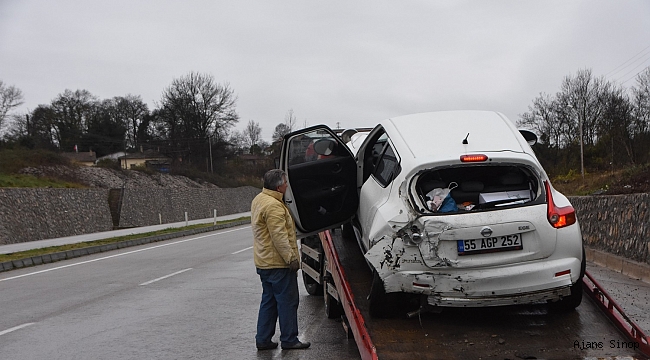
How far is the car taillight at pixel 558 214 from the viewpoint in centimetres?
481

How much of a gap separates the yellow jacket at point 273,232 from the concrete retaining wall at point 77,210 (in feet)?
79.3

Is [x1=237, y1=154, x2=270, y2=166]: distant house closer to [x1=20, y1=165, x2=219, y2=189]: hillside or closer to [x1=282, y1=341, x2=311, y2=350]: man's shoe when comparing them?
[x1=20, y1=165, x2=219, y2=189]: hillside

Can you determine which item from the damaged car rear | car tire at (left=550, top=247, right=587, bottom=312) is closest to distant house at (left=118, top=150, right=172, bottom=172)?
the damaged car rear

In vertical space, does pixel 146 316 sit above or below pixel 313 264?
below

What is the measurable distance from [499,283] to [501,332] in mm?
372

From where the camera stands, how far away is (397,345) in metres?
4.48

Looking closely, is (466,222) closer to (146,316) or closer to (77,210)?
(146,316)

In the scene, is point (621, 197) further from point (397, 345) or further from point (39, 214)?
point (39, 214)

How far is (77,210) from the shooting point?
113ft

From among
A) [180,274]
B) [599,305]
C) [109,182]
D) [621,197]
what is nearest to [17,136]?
[109,182]

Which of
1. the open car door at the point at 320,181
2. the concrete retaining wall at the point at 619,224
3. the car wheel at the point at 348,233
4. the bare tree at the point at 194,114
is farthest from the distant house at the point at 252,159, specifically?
the open car door at the point at 320,181

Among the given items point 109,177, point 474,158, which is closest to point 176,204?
point 109,177

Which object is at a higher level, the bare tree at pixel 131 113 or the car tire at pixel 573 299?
the bare tree at pixel 131 113

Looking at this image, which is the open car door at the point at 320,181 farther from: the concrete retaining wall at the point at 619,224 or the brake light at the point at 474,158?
the concrete retaining wall at the point at 619,224
